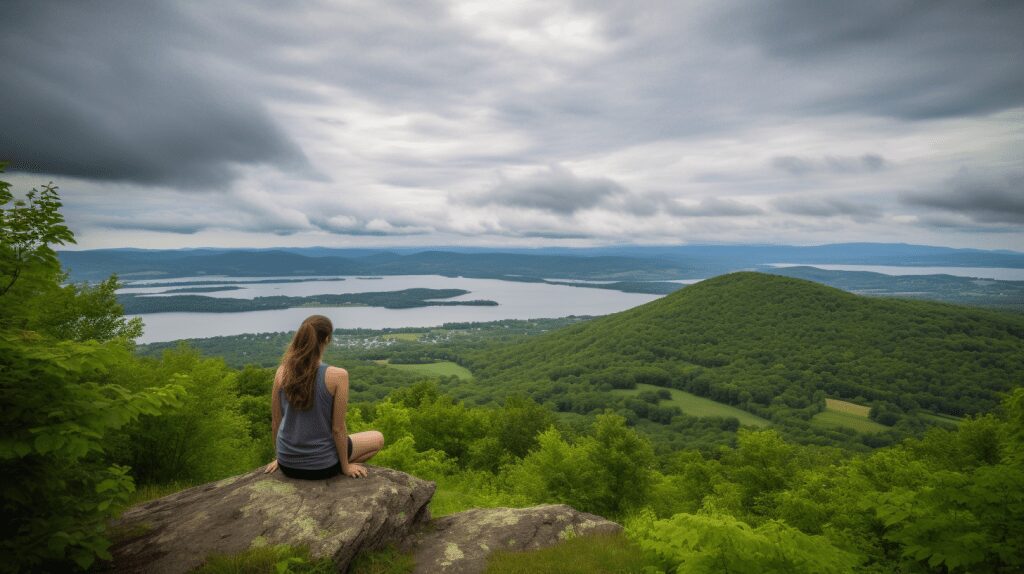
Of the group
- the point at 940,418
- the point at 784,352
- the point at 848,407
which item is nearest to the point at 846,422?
the point at 848,407

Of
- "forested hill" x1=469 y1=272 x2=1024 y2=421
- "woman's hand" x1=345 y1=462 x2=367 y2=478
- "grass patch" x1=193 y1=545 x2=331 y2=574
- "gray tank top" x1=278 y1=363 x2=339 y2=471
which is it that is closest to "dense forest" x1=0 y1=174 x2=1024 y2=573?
"grass patch" x1=193 y1=545 x2=331 y2=574

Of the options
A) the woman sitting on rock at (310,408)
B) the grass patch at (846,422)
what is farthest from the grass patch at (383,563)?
the grass patch at (846,422)

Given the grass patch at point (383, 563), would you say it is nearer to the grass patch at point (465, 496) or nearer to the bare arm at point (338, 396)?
the grass patch at point (465, 496)

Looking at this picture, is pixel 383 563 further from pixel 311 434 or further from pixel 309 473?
pixel 311 434

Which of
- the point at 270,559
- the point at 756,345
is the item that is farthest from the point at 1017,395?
the point at 756,345

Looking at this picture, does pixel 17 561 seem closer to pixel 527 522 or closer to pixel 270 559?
pixel 270 559

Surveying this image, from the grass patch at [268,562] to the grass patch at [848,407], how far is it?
122 metres

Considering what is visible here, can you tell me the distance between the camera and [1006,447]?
22.5 feet

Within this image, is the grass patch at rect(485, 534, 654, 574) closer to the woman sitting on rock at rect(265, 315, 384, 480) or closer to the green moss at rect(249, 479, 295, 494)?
the woman sitting on rock at rect(265, 315, 384, 480)

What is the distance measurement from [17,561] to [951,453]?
→ 36.8m

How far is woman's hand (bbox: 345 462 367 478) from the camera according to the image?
7.80m

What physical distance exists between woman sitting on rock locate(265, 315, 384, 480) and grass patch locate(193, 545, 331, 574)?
58.4 inches

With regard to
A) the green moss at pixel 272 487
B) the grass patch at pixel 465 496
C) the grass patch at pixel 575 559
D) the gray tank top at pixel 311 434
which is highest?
the gray tank top at pixel 311 434

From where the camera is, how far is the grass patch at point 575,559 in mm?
6832
